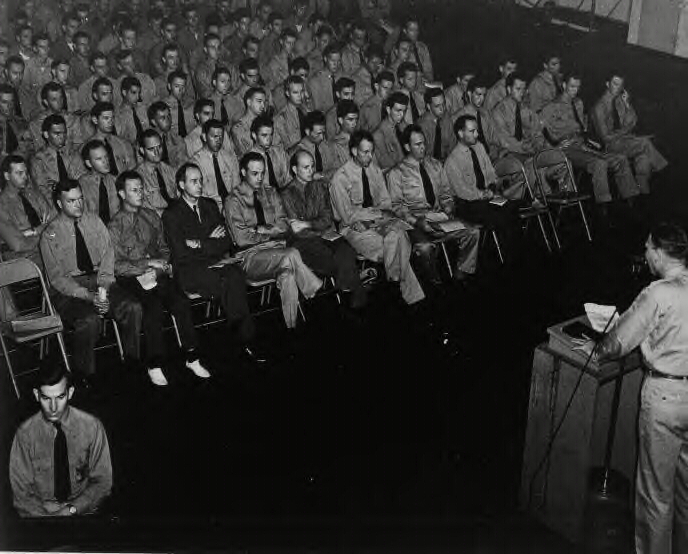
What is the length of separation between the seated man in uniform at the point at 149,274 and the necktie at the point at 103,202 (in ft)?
2.24

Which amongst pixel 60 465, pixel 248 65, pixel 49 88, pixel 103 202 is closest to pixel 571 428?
pixel 60 465

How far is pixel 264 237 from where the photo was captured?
6.70m

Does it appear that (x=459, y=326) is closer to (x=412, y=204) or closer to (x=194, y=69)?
(x=412, y=204)

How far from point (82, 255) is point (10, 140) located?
2546 mm

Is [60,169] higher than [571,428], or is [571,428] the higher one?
[60,169]

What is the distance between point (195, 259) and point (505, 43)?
7.44 m

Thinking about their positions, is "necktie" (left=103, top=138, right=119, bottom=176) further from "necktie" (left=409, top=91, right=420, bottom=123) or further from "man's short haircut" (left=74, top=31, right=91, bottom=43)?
"necktie" (left=409, top=91, right=420, bottom=123)

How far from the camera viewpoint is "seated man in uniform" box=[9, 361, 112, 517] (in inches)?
177

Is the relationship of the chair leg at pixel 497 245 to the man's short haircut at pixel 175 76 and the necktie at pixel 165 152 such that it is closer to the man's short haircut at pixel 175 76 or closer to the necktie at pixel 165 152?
the necktie at pixel 165 152

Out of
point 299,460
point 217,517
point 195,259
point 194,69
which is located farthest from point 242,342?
point 194,69

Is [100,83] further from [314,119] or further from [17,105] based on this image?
[314,119]

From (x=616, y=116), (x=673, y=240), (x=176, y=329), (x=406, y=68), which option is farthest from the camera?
(x=406, y=68)

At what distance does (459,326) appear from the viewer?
259 inches

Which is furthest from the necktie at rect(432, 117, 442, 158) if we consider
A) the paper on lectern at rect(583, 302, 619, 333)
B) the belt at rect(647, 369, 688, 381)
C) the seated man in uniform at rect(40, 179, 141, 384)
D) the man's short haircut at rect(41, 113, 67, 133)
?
the belt at rect(647, 369, 688, 381)
